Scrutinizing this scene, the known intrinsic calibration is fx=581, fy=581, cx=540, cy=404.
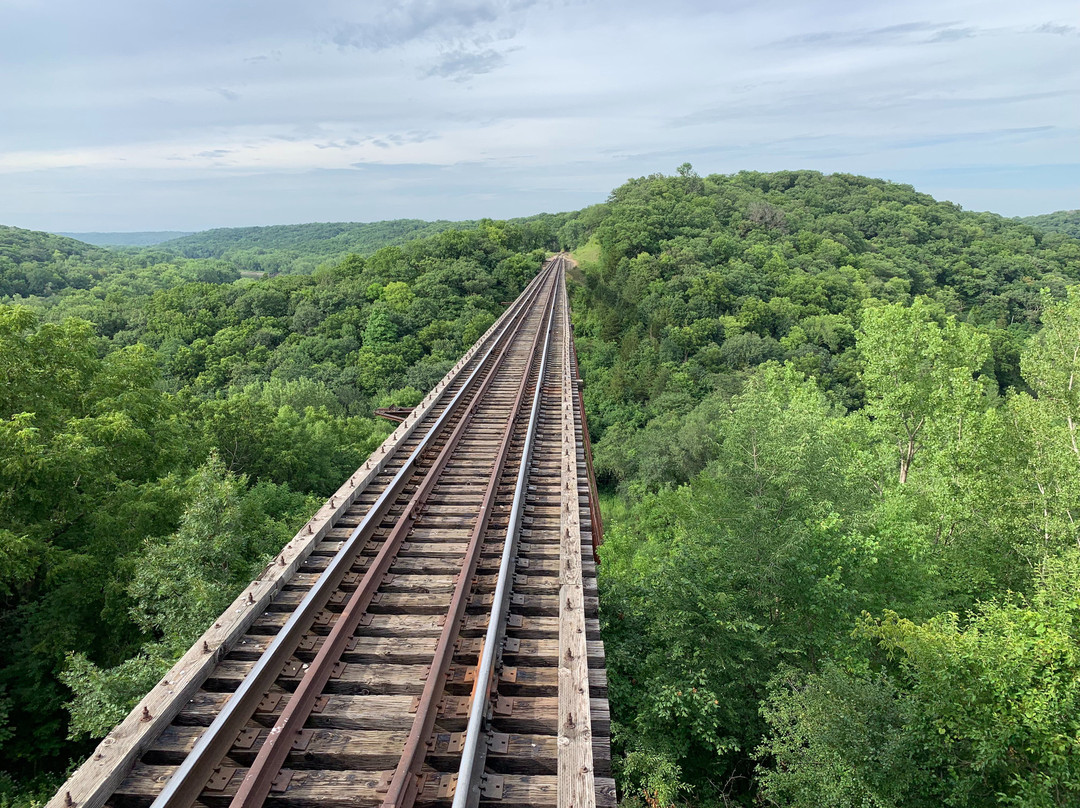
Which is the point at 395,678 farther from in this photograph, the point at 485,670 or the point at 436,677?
the point at 485,670

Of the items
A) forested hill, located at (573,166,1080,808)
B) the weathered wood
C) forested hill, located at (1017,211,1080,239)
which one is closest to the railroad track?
the weathered wood

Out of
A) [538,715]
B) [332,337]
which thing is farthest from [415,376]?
[538,715]

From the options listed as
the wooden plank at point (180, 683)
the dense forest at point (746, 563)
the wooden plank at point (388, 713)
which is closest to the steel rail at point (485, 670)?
the wooden plank at point (388, 713)

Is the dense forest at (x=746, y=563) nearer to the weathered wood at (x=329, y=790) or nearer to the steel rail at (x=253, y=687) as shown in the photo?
the steel rail at (x=253, y=687)

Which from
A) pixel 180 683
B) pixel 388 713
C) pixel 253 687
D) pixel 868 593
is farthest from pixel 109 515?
pixel 868 593

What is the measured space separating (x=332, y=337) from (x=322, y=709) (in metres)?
43.9

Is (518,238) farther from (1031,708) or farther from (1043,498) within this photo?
(1031,708)

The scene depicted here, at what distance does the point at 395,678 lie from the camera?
16.7ft

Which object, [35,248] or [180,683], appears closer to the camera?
[180,683]

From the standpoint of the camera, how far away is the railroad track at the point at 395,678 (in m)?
3.99

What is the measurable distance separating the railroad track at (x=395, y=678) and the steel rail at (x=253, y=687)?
0.05ft

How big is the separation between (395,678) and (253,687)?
3.70ft

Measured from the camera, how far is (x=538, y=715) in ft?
15.5

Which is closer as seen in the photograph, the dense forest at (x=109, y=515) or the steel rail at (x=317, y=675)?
the steel rail at (x=317, y=675)
